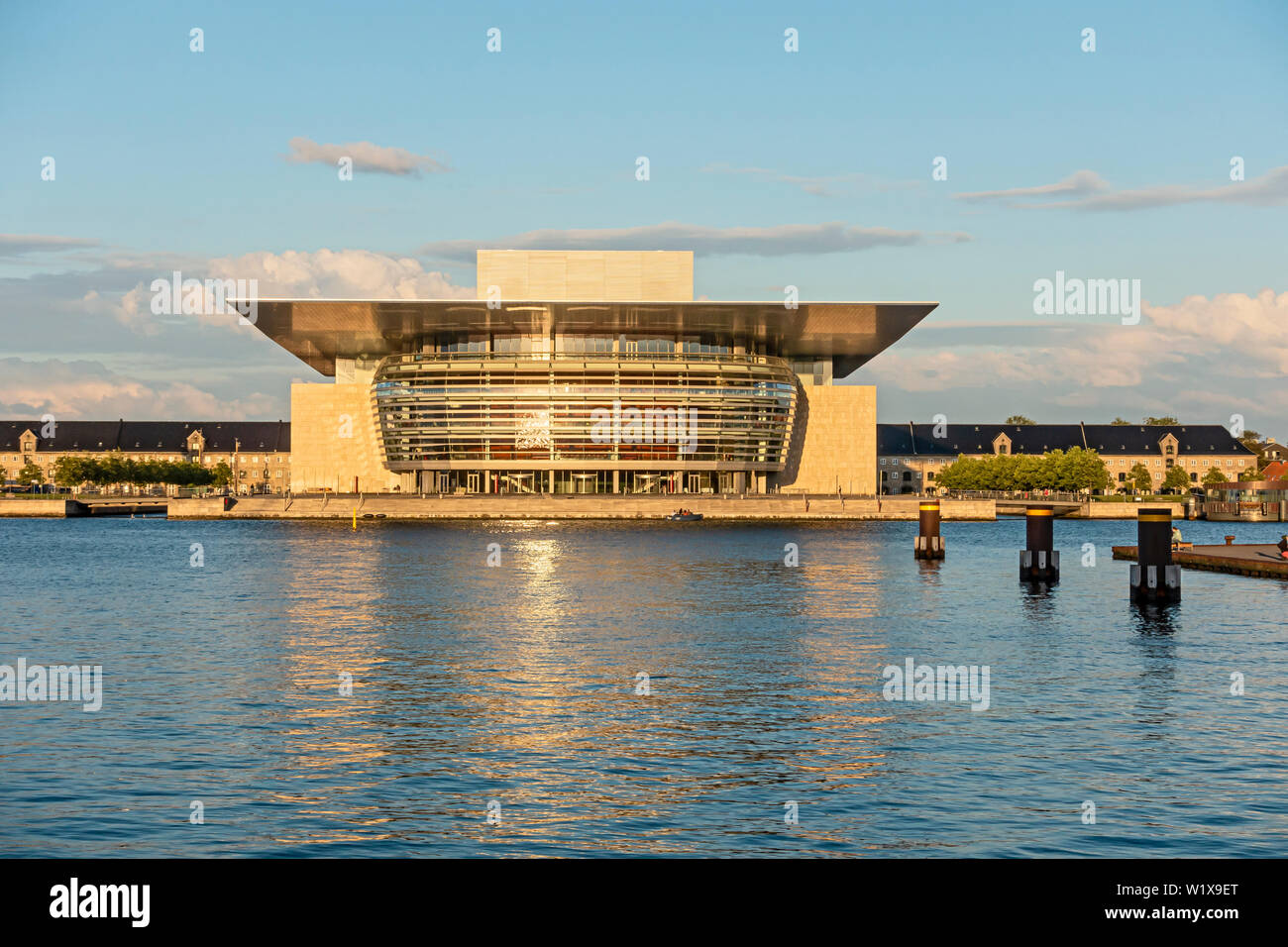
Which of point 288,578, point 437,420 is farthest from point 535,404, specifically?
point 288,578

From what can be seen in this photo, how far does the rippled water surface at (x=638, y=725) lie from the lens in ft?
46.0

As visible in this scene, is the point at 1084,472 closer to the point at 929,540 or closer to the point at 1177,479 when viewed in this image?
the point at 1177,479

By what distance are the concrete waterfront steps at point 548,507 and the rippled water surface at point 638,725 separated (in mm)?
68346

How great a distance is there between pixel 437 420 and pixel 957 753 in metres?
107

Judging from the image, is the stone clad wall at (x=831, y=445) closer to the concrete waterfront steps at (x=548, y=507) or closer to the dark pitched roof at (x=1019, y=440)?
the concrete waterfront steps at (x=548, y=507)

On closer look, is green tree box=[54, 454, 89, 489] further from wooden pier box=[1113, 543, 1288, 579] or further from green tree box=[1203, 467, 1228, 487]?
green tree box=[1203, 467, 1228, 487]

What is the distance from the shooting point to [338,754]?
59.2 feet

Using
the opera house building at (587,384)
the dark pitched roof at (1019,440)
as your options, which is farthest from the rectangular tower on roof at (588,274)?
the dark pitched roof at (1019,440)

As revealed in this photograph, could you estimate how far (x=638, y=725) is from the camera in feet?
66.4

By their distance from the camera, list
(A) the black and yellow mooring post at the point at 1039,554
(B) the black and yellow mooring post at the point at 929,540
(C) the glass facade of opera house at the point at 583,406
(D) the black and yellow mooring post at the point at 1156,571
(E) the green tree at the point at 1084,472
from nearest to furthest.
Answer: (D) the black and yellow mooring post at the point at 1156,571
(A) the black and yellow mooring post at the point at 1039,554
(B) the black and yellow mooring post at the point at 929,540
(C) the glass facade of opera house at the point at 583,406
(E) the green tree at the point at 1084,472

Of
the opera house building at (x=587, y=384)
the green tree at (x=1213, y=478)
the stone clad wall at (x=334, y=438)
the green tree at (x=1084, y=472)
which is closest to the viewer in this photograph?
the opera house building at (x=587, y=384)

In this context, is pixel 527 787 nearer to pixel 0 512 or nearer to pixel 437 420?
pixel 437 420
